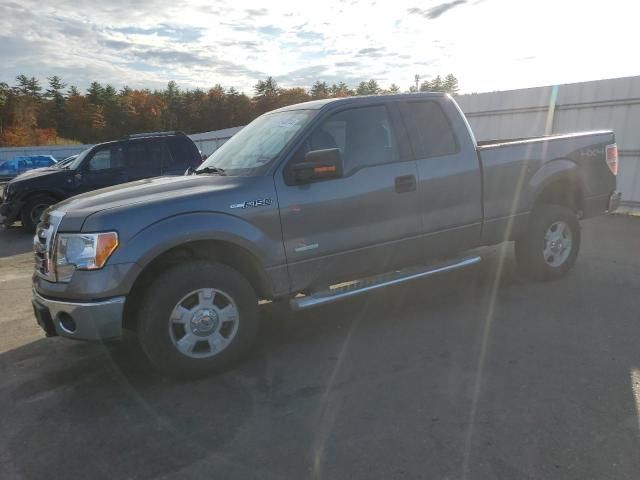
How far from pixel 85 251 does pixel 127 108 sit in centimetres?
8548

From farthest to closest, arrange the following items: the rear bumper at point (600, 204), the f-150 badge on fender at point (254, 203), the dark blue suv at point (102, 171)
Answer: the dark blue suv at point (102, 171) → the rear bumper at point (600, 204) → the f-150 badge on fender at point (254, 203)

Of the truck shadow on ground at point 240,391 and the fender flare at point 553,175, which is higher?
the fender flare at point 553,175

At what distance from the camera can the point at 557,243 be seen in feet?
17.8

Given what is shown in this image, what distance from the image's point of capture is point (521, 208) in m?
5.09

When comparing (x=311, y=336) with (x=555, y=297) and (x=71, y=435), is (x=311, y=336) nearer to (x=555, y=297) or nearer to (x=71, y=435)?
(x=71, y=435)

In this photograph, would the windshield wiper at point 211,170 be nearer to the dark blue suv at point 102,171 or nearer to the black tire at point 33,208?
the dark blue suv at point 102,171

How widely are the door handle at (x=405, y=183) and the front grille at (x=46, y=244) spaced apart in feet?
8.63

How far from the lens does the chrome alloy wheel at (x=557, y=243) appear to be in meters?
5.34

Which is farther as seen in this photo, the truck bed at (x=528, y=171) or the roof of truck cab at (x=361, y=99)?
the truck bed at (x=528, y=171)

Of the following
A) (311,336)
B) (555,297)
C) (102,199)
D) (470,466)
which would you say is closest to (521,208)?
(555,297)

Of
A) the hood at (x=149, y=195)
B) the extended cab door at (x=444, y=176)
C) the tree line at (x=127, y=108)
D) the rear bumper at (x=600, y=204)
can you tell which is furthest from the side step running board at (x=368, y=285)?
the tree line at (x=127, y=108)

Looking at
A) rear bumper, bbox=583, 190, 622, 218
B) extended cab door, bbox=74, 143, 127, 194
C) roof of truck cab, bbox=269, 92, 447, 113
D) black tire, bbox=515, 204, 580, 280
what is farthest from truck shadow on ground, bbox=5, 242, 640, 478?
→ extended cab door, bbox=74, 143, 127, 194

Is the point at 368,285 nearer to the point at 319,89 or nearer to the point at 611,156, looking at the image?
the point at 611,156

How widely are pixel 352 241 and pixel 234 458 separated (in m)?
1.98
